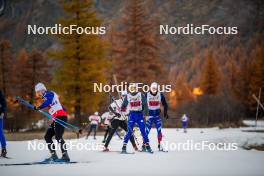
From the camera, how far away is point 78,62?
31812 millimetres

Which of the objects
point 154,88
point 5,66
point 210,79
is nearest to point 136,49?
point 5,66

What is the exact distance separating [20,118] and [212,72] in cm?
4140

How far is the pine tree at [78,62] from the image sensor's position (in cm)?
3159

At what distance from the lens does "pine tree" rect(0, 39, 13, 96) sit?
45094 millimetres

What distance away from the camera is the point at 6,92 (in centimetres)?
4572

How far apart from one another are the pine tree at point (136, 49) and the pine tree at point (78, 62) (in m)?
8.78

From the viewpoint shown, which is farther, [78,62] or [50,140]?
[78,62]

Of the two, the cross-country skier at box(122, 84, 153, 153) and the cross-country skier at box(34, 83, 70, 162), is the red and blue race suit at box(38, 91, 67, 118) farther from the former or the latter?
the cross-country skier at box(122, 84, 153, 153)

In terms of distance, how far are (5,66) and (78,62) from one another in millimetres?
16901

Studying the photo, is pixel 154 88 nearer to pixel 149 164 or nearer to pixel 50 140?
pixel 149 164

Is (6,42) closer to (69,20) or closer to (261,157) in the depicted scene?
(69,20)

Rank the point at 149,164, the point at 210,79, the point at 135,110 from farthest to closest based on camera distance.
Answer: the point at 210,79 < the point at 135,110 < the point at 149,164

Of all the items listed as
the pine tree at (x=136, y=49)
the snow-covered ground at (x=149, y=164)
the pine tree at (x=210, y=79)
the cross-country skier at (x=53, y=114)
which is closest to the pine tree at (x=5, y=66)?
the pine tree at (x=136, y=49)

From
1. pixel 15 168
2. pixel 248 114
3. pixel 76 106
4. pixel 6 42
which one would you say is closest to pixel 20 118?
pixel 76 106
